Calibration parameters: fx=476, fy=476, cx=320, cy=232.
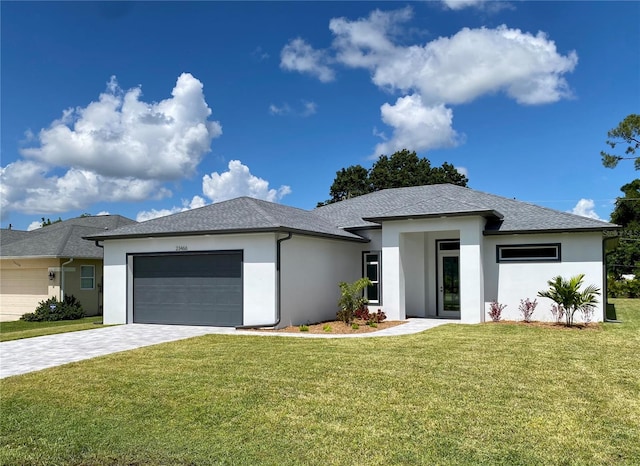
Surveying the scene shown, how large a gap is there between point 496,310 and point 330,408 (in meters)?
10.8

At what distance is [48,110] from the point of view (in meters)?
18.7

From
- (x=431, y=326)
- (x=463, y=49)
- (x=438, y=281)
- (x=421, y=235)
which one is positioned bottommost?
(x=431, y=326)

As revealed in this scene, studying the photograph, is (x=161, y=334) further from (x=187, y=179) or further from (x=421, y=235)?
(x=187, y=179)

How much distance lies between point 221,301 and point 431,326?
638 cm

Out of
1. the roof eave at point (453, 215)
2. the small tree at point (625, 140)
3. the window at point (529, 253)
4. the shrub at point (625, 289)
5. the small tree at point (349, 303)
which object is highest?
the small tree at point (625, 140)

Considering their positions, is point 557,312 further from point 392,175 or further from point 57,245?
point 392,175

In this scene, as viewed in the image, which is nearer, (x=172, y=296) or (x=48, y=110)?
(x=172, y=296)

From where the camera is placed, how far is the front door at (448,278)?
16922 millimetres

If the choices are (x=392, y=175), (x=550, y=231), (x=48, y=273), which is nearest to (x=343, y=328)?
(x=550, y=231)

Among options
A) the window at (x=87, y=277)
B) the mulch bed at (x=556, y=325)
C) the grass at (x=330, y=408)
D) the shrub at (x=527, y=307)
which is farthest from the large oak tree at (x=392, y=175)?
the grass at (x=330, y=408)

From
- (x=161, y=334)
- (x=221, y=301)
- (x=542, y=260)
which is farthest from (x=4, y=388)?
(x=542, y=260)

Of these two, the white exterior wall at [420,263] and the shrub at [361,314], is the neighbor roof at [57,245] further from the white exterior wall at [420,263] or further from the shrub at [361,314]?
the white exterior wall at [420,263]

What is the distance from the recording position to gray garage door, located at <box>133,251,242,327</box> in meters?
14.5

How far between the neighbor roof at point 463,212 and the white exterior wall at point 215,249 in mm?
3689
